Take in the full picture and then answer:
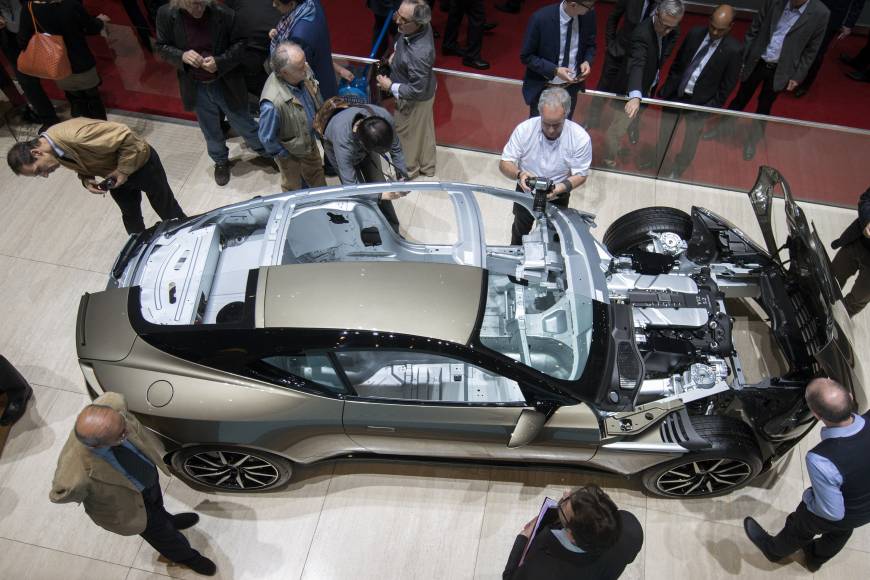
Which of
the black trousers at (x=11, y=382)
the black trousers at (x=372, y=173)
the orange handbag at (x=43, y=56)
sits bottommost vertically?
the black trousers at (x=11, y=382)

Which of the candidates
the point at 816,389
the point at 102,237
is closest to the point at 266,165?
the point at 102,237

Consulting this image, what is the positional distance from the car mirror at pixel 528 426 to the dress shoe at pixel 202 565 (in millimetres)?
1919

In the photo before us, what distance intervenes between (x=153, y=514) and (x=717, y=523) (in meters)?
3.28

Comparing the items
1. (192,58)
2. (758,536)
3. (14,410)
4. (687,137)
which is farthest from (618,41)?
(14,410)

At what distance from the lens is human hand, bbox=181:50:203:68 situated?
4918 millimetres

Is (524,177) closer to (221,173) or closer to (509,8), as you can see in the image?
(221,173)

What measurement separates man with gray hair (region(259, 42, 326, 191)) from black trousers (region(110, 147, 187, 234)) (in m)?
0.80

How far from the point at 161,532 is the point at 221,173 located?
3553mm

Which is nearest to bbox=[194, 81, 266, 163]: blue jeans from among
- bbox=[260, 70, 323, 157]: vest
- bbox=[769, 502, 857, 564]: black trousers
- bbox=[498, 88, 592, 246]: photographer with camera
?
bbox=[260, 70, 323, 157]: vest

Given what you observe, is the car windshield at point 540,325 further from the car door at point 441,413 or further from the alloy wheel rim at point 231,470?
the alloy wheel rim at point 231,470

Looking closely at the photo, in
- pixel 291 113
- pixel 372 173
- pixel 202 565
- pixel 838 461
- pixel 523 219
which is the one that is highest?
pixel 291 113

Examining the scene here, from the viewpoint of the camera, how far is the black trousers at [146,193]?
455cm

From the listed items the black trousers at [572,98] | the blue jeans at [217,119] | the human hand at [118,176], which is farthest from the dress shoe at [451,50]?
the human hand at [118,176]

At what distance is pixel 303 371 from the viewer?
11.3 ft
